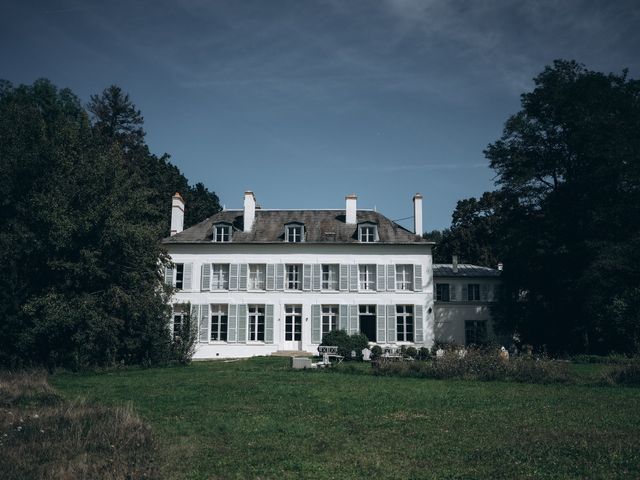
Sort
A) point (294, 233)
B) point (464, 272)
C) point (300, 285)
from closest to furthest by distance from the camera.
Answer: point (300, 285)
point (294, 233)
point (464, 272)

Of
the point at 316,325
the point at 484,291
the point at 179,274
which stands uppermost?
the point at 179,274

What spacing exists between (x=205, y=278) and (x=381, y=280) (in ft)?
31.7

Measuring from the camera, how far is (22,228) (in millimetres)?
18250

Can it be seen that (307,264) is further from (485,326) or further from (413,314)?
(485,326)

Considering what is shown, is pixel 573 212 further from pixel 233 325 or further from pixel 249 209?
pixel 233 325

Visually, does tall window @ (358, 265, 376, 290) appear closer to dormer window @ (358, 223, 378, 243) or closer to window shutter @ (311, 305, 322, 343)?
dormer window @ (358, 223, 378, 243)

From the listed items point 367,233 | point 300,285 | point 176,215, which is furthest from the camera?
point 176,215

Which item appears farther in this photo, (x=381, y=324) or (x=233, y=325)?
(x=233, y=325)

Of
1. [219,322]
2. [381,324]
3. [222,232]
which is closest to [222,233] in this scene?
[222,232]

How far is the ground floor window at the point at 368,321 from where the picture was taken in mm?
27620

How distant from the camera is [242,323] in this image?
27500 mm

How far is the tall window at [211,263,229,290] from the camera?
92.4 ft

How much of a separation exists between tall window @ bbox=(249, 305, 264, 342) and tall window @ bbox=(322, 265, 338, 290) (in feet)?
12.2

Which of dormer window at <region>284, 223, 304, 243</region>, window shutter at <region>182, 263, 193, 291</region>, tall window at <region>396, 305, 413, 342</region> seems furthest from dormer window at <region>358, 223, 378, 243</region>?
window shutter at <region>182, 263, 193, 291</region>
